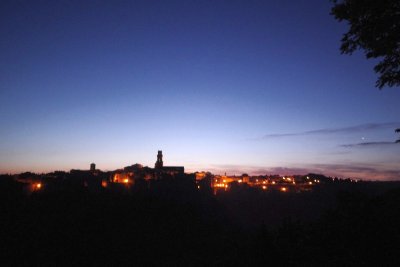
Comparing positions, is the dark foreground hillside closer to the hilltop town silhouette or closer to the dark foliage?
the hilltop town silhouette

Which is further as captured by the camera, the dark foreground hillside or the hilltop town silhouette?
the hilltop town silhouette

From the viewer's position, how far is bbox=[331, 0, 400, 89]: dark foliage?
8.77 m

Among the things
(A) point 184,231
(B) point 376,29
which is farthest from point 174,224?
(B) point 376,29

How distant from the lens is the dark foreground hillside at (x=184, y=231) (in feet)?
31.1

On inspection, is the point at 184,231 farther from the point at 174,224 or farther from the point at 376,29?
the point at 376,29

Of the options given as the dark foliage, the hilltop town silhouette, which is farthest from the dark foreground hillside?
the dark foliage

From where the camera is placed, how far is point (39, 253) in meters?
44.5

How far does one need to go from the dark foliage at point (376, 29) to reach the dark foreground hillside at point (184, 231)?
17.2ft

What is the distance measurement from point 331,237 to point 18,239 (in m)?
52.6

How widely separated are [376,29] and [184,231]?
63441 mm

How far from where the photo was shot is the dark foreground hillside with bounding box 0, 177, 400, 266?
9.48m

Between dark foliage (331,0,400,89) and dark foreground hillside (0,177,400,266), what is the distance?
17.2 ft

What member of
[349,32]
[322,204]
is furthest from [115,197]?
[322,204]

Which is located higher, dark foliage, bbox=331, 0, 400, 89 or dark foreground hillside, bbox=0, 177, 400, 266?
dark foliage, bbox=331, 0, 400, 89
